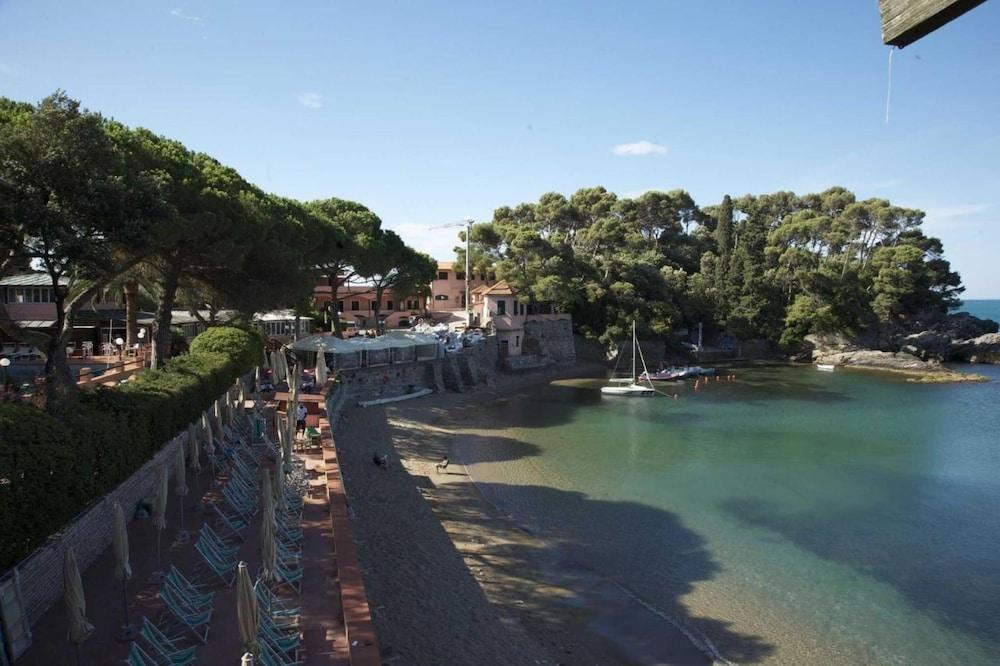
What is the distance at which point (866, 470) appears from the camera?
2483 centimetres

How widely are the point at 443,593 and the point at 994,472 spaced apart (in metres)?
23.6

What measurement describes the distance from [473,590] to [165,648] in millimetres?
7218

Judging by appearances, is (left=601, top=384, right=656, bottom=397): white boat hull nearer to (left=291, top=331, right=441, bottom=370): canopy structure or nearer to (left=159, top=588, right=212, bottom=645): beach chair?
(left=291, top=331, right=441, bottom=370): canopy structure

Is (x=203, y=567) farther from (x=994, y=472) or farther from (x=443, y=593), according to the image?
(x=994, y=472)

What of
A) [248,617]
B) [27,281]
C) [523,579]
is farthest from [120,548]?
[27,281]

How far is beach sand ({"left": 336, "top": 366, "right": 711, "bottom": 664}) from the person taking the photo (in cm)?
1184

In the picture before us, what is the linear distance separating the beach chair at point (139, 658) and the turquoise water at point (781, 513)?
33.2 ft

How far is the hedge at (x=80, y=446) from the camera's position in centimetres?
820

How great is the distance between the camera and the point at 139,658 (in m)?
7.45

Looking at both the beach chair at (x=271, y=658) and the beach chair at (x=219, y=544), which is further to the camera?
the beach chair at (x=219, y=544)

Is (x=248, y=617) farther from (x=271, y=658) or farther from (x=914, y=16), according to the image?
(x=914, y=16)

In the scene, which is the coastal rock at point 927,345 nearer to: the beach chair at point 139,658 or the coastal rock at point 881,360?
the coastal rock at point 881,360

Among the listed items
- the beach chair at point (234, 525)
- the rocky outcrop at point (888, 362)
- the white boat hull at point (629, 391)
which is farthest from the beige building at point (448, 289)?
the beach chair at point (234, 525)

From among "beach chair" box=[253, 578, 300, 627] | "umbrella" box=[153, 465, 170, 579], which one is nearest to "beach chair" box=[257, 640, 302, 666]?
"beach chair" box=[253, 578, 300, 627]
